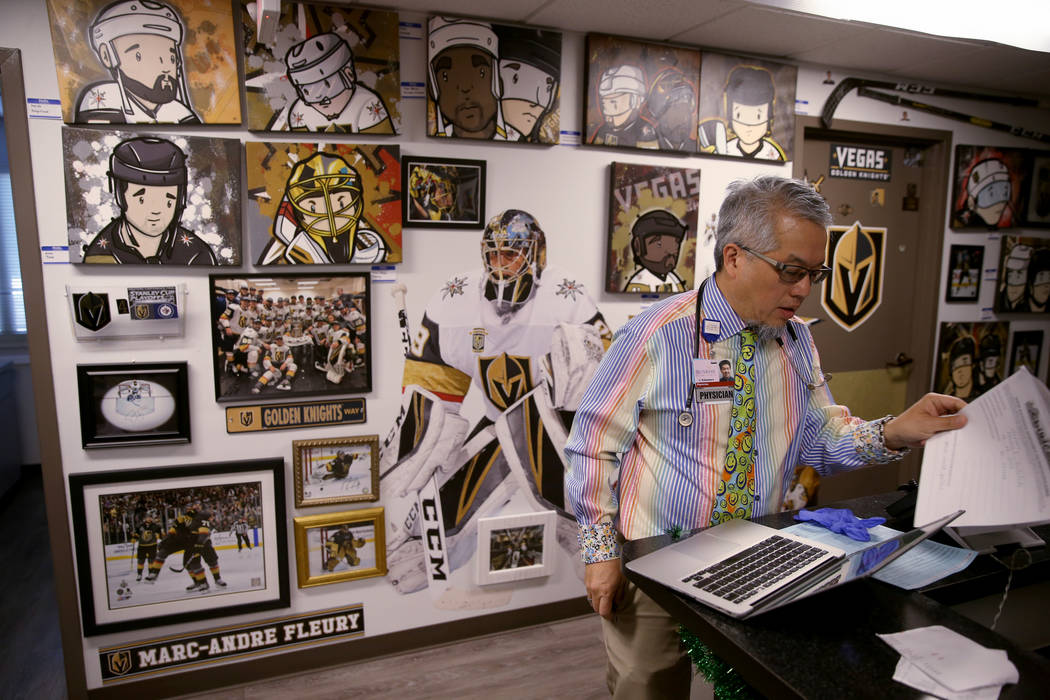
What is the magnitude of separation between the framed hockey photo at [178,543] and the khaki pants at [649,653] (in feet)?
4.72

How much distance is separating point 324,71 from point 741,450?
1.84 m

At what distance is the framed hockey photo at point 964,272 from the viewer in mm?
3306

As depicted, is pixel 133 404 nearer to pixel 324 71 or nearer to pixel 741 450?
pixel 324 71

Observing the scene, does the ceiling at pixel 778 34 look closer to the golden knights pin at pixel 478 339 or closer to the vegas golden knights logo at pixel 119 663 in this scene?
the golden knights pin at pixel 478 339

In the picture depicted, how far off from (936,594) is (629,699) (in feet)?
2.28

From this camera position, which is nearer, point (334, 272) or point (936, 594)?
point (936, 594)

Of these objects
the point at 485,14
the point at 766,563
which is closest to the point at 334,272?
the point at 485,14

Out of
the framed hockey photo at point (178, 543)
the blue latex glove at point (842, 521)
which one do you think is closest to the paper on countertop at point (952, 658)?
the blue latex glove at point (842, 521)

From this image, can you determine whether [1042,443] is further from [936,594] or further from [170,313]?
[170,313]

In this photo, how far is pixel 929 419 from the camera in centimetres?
121

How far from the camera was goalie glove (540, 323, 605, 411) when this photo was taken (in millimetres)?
2646

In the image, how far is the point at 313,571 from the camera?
2414mm

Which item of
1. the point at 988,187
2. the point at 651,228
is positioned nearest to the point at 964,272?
the point at 988,187

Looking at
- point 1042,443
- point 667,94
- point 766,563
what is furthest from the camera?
point 667,94
